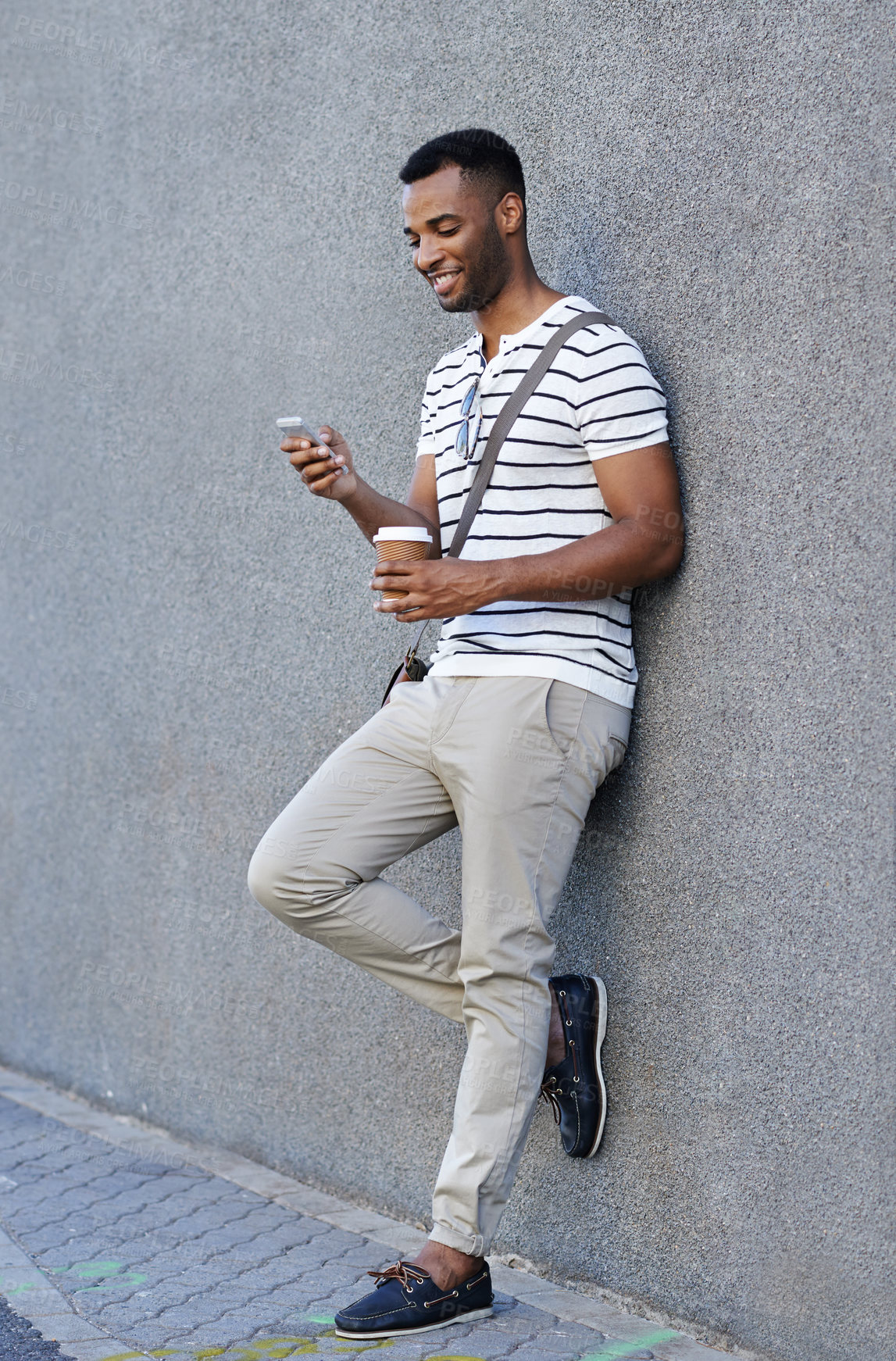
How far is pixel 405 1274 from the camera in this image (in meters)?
3.08

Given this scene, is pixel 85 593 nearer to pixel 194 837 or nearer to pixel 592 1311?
pixel 194 837

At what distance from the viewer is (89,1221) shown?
3.93 meters

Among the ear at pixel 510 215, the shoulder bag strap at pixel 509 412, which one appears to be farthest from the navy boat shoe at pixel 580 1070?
the ear at pixel 510 215

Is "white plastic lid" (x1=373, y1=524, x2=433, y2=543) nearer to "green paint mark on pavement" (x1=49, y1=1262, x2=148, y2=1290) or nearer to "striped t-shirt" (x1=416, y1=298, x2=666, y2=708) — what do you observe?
"striped t-shirt" (x1=416, y1=298, x2=666, y2=708)

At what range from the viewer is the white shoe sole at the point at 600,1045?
11.0ft

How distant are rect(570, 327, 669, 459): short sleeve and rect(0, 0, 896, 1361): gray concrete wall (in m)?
0.13

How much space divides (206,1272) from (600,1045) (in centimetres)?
109

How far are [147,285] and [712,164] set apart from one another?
2698 mm

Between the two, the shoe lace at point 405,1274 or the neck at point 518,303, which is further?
the neck at point 518,303
